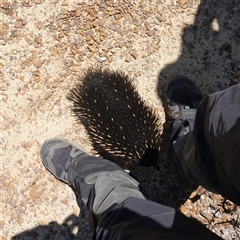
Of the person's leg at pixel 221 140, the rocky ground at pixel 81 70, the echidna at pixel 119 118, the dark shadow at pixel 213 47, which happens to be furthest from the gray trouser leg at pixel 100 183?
the dark shadow at pixel 213 47

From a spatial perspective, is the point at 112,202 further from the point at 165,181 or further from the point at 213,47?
the point at 213,47

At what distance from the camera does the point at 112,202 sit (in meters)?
1.70

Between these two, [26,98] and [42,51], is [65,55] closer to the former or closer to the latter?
[42,51]

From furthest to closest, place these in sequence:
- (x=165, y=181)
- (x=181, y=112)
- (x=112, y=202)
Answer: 1. (x=165, y=181)
2. (x=181, y=112)
3. (x=112, y=202)

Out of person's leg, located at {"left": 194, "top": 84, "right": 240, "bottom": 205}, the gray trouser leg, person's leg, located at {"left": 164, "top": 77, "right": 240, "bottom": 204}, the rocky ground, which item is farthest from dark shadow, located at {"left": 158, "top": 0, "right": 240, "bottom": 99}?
person's leg, located at {"left": 194, "top": 84, "right": 240, "bottom": 205}

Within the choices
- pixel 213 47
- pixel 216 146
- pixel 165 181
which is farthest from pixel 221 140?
pixel 213 47

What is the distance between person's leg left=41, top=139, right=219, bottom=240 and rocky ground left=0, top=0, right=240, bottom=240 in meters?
0.14

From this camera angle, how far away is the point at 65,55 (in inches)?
89.4

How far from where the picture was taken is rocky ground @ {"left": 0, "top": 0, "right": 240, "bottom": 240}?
7.25 ft

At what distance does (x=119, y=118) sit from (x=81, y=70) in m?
0.58

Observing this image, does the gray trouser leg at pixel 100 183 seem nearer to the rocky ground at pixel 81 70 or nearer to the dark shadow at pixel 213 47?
the rocky ground at pixel 81 70

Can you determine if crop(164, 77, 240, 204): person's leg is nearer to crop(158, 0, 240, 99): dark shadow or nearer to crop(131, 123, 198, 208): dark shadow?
crop(131, 123, 198, 208): dark shadow

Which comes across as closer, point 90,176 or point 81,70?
point 90,176

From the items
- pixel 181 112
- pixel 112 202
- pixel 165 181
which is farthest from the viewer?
pixel 165 181
